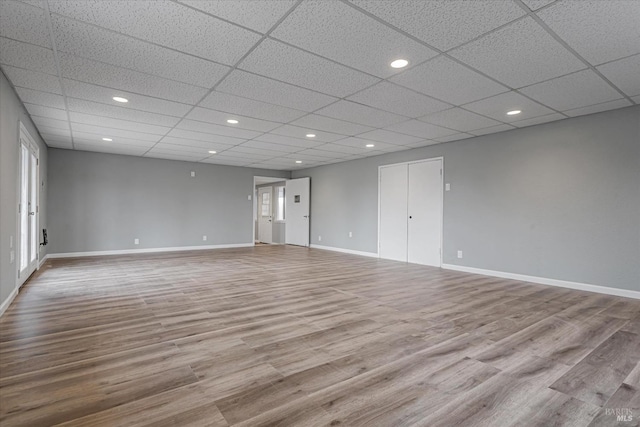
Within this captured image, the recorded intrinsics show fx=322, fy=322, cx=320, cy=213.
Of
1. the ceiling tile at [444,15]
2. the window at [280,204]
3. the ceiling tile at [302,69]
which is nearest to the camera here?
the ceiling tile at [444,15]

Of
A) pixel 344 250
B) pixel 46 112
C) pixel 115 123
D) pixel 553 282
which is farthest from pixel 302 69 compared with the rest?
pixel 344 250

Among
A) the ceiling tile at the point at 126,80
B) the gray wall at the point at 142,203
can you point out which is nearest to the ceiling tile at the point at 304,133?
the ceiling tile at the point at 126,80

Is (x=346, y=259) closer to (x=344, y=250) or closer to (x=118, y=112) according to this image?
(x=344, y=250)

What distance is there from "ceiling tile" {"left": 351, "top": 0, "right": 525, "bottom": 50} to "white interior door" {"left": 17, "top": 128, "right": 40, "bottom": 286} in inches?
186

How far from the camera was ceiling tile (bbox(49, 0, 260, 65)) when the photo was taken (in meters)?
2.14

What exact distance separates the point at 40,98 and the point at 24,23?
1995mm

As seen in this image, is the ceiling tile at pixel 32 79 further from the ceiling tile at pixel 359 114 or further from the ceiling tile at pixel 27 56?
the ceiling tile at pixel 359 114

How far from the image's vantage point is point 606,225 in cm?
421

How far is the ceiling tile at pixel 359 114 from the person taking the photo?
4125mm

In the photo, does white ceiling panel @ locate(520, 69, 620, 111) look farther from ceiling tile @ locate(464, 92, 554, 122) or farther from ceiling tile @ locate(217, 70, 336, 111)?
ceiling tile @ locate(217, 70, 336, 111)

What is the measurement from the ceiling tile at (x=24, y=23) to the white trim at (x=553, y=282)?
620 centimetres

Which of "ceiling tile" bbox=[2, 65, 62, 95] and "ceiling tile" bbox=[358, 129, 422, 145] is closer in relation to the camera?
"ceiling tile" bbox=[2, 65, 62, 95]

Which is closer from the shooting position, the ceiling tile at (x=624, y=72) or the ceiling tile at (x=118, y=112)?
the ceiling tile at (x=624, y=72)

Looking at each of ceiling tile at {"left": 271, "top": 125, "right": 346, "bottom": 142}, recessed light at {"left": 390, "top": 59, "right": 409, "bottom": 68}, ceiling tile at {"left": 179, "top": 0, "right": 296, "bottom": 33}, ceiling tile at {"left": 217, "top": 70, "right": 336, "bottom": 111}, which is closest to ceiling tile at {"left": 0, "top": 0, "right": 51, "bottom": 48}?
ceiling tile at {"left": 179, "top": 0, "right": 296, "bottom": 33}
